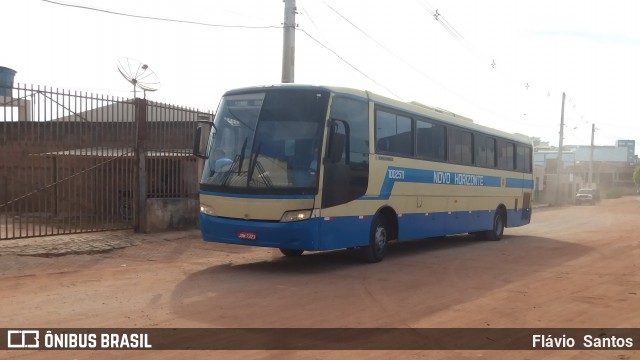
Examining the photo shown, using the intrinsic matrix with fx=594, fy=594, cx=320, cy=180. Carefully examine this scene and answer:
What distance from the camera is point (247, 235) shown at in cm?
1027

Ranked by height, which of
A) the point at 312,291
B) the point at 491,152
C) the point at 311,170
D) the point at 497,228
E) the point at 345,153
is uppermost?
the point at 491,152

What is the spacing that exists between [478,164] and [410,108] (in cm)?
445

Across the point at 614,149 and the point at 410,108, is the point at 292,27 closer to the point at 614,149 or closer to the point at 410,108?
the point at 410,108

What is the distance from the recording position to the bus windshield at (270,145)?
1020cm

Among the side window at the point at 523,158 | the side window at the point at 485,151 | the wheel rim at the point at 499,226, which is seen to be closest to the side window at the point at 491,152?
the side window at the point at 485,151

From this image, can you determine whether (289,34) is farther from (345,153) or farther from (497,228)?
(497,228)

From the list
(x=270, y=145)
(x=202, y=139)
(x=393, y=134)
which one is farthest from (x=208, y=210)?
(x=393, y=134)

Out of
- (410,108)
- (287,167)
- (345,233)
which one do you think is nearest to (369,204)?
(345,233)

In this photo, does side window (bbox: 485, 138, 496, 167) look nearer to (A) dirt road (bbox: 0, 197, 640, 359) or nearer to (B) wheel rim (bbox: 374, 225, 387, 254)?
(A) dirt road (bbox: 0, 197, 640, 359)

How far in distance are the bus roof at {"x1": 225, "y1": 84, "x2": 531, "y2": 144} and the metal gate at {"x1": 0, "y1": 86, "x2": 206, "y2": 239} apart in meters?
4.11

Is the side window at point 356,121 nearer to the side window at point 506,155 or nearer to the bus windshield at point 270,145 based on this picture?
the bus windshield at point 270,145

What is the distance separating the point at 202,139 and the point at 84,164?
4096mm

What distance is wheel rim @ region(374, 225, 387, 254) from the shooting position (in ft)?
39.9

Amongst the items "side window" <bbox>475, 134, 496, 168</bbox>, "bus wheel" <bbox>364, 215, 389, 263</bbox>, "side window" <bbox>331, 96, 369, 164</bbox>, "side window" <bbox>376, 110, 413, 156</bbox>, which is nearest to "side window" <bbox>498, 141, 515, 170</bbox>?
"side window" <bbox>475, 134, 496, 168</bbox>
